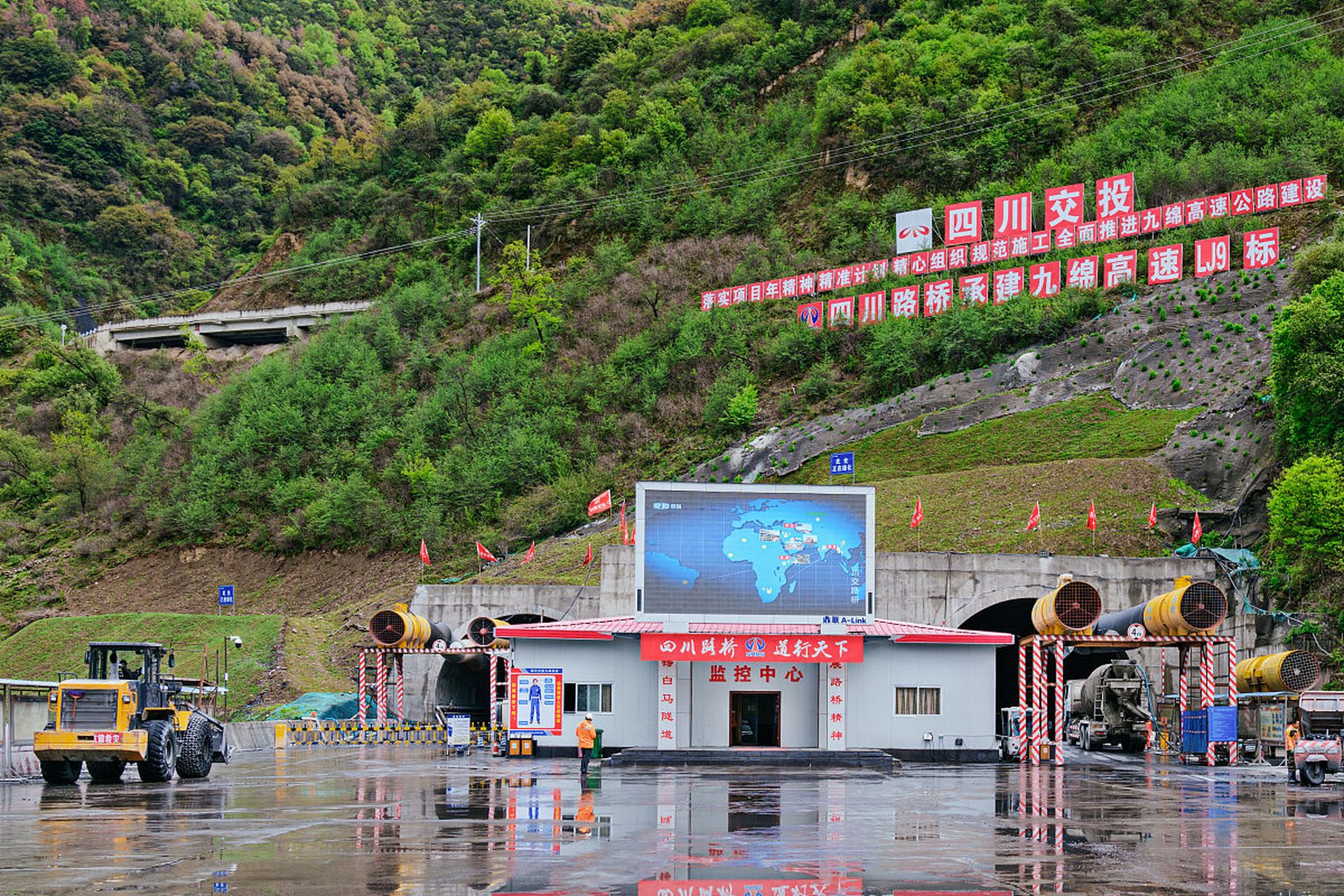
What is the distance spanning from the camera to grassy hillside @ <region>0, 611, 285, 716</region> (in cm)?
5397

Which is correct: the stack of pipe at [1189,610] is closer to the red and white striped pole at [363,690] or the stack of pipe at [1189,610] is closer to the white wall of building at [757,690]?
the white wall of building at [757,690]

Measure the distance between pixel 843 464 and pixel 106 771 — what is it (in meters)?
29.7

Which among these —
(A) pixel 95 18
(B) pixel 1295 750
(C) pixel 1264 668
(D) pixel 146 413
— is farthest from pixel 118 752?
(A) pixel 95 18

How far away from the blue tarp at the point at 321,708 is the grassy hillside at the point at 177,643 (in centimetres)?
303

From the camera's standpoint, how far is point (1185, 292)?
71125 millimetres

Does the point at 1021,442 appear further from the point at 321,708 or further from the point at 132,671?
the point at 132,671

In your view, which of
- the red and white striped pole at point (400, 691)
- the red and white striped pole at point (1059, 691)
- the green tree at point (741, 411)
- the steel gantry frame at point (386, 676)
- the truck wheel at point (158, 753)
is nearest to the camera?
the truck wheel at point (158, 753)

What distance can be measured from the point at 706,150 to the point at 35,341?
2096 inches

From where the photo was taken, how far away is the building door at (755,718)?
38094mm

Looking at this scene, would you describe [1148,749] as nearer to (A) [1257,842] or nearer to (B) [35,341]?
(A) [1257,842]

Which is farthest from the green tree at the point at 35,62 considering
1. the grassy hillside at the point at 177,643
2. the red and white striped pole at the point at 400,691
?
the red and white striped pole at the point at 400,691

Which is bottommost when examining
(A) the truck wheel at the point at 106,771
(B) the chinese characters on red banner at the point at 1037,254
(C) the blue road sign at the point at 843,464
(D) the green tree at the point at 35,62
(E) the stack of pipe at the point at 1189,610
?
(A) the truck wheel at the point at 106,771

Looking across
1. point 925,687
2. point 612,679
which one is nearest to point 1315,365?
point 925,687

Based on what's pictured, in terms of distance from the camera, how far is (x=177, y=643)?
5900cm
